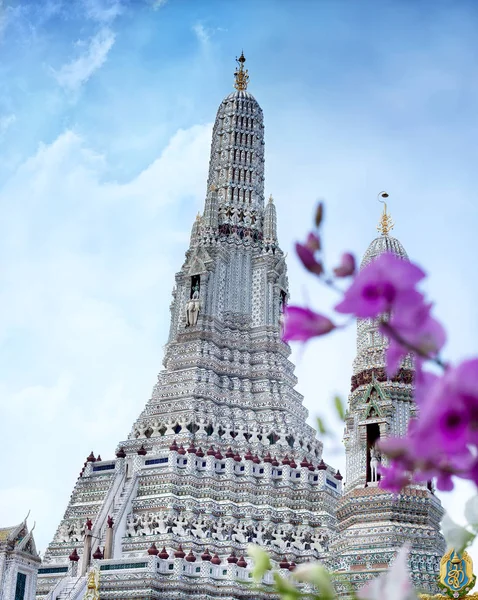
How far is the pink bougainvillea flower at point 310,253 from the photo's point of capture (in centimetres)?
244

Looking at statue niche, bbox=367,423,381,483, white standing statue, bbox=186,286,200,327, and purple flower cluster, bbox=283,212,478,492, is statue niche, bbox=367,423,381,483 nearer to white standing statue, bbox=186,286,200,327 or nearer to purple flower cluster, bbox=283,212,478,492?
white standing statue, bbox=186,286,200,327

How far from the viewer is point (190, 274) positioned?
155ft

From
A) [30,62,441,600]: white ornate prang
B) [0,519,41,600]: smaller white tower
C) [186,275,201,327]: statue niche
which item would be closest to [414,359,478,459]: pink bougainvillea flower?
[30,62,441,600]: white ornate prang

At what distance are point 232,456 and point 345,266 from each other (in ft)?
119

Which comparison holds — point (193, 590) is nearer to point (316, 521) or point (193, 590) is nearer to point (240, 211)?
point (316, 521)

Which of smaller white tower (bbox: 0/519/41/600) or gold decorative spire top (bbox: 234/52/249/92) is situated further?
gold decorative spire top (bbox: 234/52/249/92)

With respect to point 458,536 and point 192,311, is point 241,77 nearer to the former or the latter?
point 192,311

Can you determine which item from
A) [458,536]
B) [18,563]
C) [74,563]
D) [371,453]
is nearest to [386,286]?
[458,536]

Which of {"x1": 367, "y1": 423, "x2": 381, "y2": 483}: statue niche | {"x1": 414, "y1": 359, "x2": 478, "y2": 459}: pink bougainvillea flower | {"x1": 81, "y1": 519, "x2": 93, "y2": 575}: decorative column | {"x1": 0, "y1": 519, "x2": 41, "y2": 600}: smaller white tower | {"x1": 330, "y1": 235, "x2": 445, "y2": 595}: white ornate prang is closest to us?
{"x1": 414, "y1": 359, "x2": 478, "y2": 459}: pink bougainvillea flower

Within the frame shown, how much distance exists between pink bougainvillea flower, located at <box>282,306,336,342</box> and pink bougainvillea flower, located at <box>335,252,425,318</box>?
17 centimetres

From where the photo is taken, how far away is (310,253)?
97.0 inches

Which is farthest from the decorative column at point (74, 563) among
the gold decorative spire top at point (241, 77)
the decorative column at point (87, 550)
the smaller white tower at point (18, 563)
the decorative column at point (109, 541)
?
the gold decorative spire top at point (241, 77)

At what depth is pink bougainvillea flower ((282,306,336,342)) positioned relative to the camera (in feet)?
8.11

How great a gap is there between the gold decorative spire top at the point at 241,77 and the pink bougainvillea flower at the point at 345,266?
5245cm
